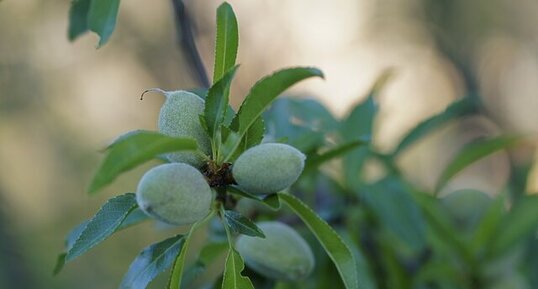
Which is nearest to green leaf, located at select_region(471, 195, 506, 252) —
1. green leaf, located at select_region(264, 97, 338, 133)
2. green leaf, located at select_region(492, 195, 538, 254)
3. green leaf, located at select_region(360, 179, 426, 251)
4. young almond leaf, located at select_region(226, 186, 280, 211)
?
green leaf, located at select_region(492, 195, 538, 254)

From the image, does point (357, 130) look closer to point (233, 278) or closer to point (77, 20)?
point (77, 20)

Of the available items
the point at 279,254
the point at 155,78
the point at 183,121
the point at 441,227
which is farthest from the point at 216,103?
the point at 155,78

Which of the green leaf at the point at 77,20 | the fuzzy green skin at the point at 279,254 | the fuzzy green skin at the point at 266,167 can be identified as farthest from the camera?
the green leaf at the point at 77,20

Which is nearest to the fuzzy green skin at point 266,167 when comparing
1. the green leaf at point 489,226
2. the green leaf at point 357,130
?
the green leaf at point 357,130

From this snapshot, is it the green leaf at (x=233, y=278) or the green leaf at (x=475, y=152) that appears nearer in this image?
the green leaf at (x=233, y=278)

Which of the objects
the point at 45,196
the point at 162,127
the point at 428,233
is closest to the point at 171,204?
the point at 162,127

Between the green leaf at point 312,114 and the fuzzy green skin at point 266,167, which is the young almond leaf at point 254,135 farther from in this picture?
the green leaf at point 312,114

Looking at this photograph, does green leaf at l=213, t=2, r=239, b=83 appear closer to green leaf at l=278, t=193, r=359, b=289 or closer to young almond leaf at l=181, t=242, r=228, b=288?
green leaf at l=278, t=193, r=359, b=289
